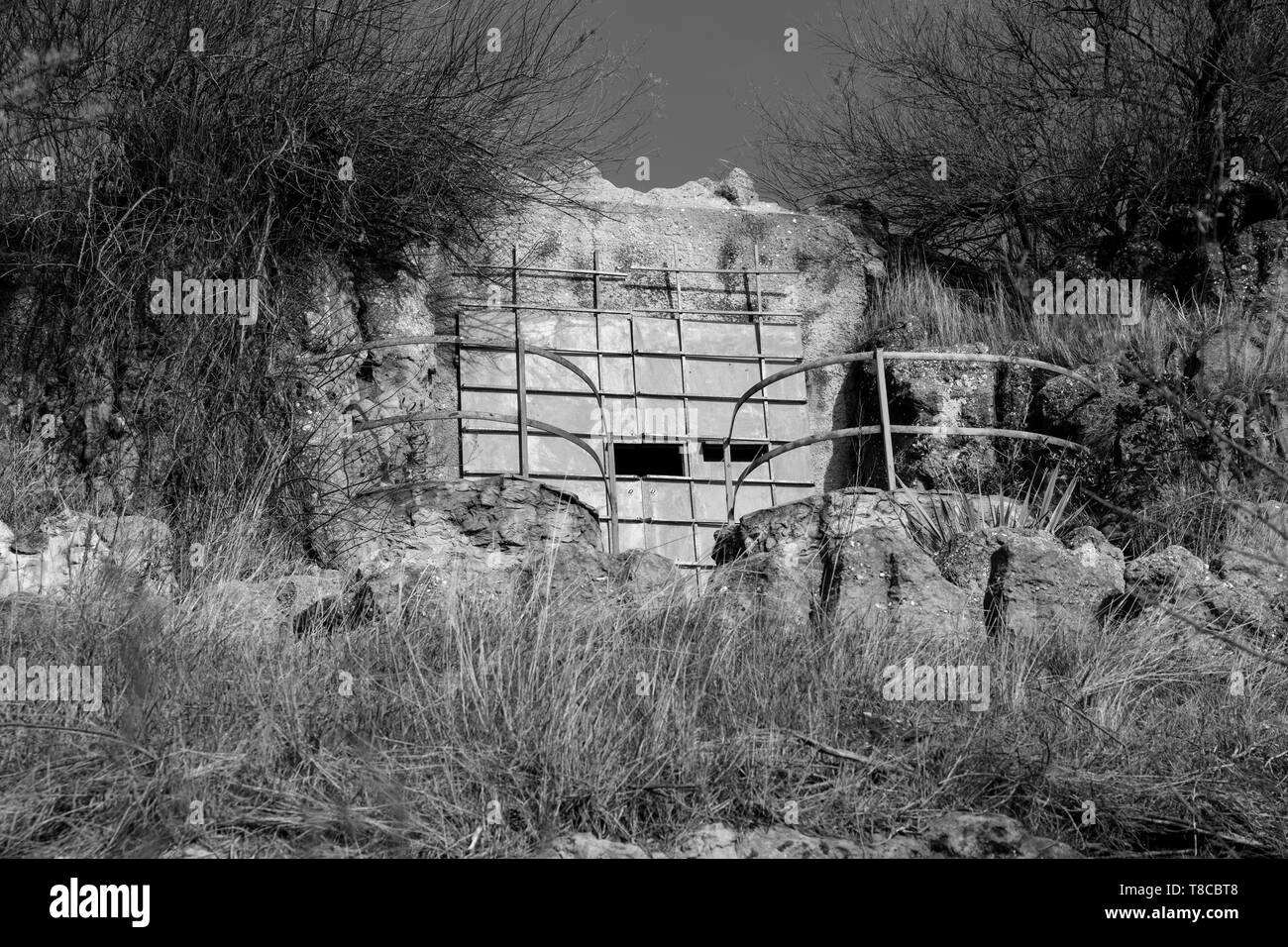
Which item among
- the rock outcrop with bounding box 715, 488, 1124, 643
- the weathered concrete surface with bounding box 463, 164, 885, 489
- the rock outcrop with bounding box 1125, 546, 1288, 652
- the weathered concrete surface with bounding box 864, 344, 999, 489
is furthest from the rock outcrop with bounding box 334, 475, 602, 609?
the weathered concrete surface with bounding box 463, 164, 885, 489

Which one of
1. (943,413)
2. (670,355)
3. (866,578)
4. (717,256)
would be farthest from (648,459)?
(866,578)

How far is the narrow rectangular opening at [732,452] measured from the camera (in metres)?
10.9

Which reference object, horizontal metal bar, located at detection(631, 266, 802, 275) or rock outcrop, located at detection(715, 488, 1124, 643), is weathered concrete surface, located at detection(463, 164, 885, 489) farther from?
rock outcrop, located at detection(715, 488, 1124, 643)

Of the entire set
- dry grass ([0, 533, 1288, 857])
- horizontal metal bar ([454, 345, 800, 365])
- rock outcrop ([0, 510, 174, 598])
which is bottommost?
dry grass ([0, 533, 1288, 857])

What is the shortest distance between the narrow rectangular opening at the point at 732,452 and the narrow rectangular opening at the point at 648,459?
210mm

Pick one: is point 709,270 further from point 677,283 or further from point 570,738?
point 570,738

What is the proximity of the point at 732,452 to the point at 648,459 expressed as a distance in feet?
2.09

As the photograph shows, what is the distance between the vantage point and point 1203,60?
442 inches

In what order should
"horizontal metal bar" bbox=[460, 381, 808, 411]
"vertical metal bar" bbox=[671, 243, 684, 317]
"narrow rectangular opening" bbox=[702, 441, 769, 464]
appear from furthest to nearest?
"vertical metal bar" bbox=[671, 243, 684, 317] → "narrow rectangular opening" bbox=[702, 441, 769, 464] → "horizontal metal bar" bbox=[460, 381, 808, 411]

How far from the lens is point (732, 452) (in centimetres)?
1105

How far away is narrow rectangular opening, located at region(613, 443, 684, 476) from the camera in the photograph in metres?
11.0

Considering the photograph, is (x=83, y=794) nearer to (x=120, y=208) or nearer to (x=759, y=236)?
(x=120, y=208)

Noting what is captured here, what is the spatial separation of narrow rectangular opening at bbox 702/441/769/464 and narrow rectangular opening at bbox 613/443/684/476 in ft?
0.69
